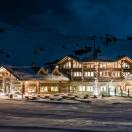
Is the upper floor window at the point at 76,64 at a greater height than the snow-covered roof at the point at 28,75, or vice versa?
the upper floor window at the point at 76,64

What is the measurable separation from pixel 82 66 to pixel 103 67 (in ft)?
11.7

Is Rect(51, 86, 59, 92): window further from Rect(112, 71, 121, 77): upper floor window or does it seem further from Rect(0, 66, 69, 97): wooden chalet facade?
Rect(112, 71, 121, 77): upper floor window

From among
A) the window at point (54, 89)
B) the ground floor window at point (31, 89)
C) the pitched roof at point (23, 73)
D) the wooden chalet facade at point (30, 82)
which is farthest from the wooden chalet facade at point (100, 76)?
the ground floor window at point (31, 89)

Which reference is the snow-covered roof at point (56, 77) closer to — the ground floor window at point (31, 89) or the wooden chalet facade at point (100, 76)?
the wooden chalet facade at point (100, 76)

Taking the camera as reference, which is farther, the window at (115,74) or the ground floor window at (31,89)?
the ground floor window at (31,89)

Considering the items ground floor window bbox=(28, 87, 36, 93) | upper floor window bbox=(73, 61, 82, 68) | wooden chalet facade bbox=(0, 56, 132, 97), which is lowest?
ground floor window bbox=(28, 87, 36, 93)

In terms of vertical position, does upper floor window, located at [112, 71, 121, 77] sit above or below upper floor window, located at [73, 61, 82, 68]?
below

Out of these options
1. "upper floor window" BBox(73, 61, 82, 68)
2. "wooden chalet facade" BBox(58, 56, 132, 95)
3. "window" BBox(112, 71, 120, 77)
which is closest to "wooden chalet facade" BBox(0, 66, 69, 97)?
"wooden chalet facade" BBox(58, 56, 132, 95)

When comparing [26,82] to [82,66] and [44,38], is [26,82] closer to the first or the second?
[82,66]

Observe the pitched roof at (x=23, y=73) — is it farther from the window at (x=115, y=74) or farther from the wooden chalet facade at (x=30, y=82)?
the window at (x=115, y=74)

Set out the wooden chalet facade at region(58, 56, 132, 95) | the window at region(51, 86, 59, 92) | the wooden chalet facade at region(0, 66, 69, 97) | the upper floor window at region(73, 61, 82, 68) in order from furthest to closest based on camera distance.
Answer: the window at region(51, 86, 59, 92)
the upper floor window at region(73, 61, 82, 68)
the wooden chalet facade at region(0, 66, 69, 97)
the wooden chalet facade at region(58, 56, 132, 95)

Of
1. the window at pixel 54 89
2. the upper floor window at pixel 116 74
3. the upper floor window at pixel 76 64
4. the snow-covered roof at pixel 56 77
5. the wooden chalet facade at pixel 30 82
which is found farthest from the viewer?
the window at pixel 54 89

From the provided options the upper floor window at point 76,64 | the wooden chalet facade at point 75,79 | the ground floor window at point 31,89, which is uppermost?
the upper floor window at point 76,64

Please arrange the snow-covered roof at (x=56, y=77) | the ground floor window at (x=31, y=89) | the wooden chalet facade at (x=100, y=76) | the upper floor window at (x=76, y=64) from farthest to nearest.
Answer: the upper floor window at (x=76, y=64)
the ground floor window at (x=31, y=89)
the snow-covered roof at (x=56, y=77)
the wooden chalet facade at (x=100, y=76)
